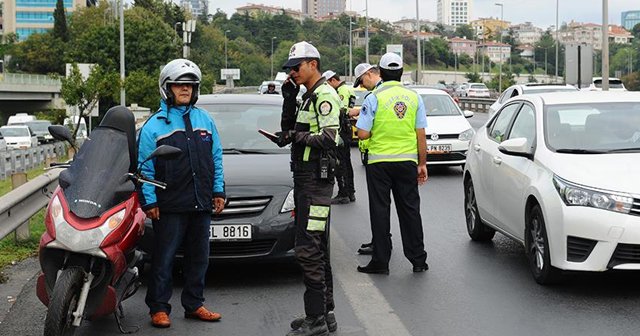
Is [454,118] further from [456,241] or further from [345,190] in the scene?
[456,241]

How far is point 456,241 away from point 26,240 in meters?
4.41

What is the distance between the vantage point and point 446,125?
18.9 metres

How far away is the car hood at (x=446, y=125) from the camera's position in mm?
18719

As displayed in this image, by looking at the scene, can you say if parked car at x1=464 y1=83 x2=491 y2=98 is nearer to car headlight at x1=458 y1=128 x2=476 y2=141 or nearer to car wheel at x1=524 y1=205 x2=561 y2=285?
car headlight at x1=458 y1=128 x2=476 y2=141

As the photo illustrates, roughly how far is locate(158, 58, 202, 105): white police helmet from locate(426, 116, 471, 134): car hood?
11814 millimetres

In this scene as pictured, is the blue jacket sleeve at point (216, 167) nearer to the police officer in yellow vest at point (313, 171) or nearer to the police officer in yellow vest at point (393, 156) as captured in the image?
the police officer in yellow vest at point (313, 171)

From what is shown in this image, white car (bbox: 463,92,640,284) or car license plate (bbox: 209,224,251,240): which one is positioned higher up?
white car (bbox: 463,92,640,284)

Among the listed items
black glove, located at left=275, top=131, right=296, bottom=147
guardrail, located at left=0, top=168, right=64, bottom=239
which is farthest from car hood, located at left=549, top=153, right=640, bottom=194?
guardrail, located at left=0, top=168, right=64, bottom=239

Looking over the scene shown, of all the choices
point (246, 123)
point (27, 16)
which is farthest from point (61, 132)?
point (27, 16)

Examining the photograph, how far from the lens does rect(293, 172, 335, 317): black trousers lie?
664cm

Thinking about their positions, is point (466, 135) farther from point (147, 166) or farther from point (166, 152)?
point (166, 152)

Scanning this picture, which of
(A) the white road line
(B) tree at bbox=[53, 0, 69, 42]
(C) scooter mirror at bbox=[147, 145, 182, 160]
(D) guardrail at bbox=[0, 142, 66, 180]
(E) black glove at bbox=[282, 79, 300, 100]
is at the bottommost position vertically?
(D) guardrail at bbox=[0, 142, 66, 180]

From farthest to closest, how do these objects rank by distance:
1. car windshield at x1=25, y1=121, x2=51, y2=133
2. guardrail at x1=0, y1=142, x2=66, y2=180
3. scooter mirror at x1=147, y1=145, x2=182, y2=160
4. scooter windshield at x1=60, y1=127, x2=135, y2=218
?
1. car windshield at x1=25, y1=121, x2=51, y2=133
2. guardrail at x1=0, y1=142, x2=66, y2=180
3. scooter mirror at x1=147, y1=145, x2=182, y2=160
4. scooter windshield at x1=60, y1=127, x2=135, y2=218

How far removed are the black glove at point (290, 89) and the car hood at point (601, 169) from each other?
234 cm
